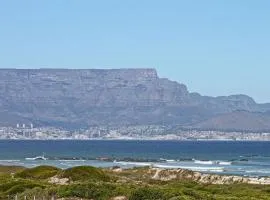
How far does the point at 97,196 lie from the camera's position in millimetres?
44219

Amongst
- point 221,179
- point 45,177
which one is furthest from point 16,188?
point 221,179

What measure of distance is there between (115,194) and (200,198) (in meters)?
5.27

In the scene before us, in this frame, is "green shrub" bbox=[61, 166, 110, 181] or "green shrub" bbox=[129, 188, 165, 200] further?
"green shrub" bbox=[61, 166, 110, 181]

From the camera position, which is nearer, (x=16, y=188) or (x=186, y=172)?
(x=16, y=188)

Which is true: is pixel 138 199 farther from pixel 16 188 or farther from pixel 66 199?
pixel 16 188

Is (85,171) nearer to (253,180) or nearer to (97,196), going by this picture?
(97,196)

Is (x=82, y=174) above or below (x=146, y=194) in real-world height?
above

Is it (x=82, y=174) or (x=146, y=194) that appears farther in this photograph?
(x=82, y=174)

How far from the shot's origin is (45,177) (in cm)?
6906

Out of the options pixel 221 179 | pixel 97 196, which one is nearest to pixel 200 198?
pixel 97 196

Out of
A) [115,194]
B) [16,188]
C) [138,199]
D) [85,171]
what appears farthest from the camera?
[85,171]

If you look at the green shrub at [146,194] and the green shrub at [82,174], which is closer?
the green shrub at [146,194]

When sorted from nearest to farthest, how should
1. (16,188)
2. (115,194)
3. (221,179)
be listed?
1. (115,194)
2. (16,188)
3. (221,179)

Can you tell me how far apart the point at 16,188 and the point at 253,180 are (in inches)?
2160
